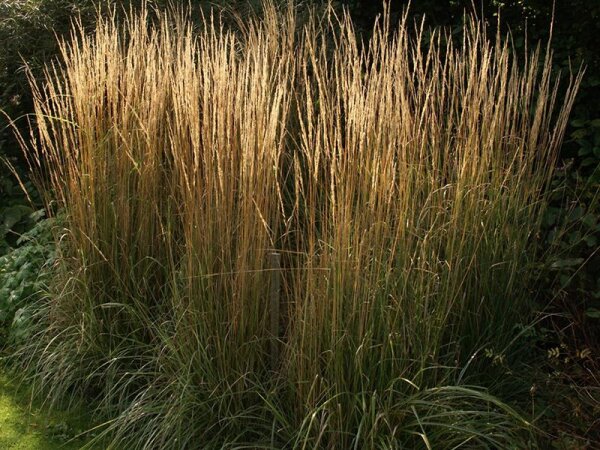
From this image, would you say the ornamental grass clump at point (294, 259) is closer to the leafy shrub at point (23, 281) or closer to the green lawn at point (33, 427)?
the green lawn at point (33, 427)

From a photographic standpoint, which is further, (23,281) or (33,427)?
(23,281)

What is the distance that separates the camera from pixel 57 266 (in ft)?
15.2

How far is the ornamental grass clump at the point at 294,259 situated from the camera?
10.6 ft

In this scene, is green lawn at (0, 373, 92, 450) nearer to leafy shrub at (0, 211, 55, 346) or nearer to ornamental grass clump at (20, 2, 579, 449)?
ornamental grass clump at (20, 2, 579, 449)

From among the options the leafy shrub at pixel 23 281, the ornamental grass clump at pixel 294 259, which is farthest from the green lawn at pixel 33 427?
the leafy shrub at pixel 23 281

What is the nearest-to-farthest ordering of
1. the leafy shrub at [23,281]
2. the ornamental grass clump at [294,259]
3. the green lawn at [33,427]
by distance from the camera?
the ornamental grass clump at [294,259], the green lawn at [33,427], the leafy shrub at [23,281]

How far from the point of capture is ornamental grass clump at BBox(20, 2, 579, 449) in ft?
10.6

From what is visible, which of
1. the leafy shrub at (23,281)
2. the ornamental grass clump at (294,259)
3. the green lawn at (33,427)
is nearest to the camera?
the ornamental grass clump at (294,259)

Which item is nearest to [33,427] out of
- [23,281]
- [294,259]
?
[23,281]

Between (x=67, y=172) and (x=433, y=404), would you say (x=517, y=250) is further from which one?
(x=67, y=172)

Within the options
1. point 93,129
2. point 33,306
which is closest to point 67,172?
point 93,129

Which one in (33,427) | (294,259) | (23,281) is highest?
(294,259)

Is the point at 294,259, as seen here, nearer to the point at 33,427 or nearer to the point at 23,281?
the point at 33,427

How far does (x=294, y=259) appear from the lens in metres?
3.89
